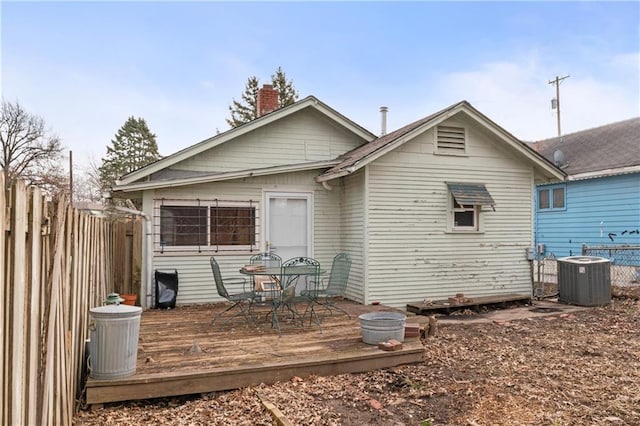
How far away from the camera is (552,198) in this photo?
15547 mm

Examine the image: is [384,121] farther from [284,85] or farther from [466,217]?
[284,85]

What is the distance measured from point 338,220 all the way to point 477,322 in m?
3.36

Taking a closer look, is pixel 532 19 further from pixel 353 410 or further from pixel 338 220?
pixel 353 410

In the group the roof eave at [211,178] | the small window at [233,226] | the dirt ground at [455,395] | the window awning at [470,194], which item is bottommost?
the dirt ground at [455,395]

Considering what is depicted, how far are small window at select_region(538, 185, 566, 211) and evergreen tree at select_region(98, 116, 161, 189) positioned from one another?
2401 cm

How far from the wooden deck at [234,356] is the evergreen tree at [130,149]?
82.6ft

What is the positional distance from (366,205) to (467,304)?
2.66 meters

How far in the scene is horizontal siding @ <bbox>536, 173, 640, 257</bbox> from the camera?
508 inches

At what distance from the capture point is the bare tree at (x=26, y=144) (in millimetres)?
16578

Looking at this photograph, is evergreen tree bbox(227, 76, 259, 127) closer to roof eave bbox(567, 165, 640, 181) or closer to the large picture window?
roof eave bbox(567, 165, 640, 181)

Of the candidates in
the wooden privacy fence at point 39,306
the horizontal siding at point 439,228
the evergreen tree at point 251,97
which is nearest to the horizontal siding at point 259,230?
the horizontal siding at point 439,228

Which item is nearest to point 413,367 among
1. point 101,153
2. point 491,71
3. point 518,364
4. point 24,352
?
point 518,364

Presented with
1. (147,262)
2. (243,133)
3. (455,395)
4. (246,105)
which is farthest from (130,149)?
(455,395)

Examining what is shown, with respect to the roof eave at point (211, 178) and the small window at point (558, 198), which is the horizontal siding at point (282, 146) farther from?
the small window at point (558, 198)
